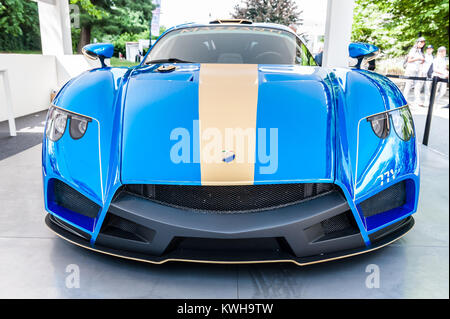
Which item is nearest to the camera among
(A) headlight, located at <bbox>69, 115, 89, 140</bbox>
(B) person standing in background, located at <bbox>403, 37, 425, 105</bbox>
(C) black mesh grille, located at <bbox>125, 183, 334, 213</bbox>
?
(C) black mesh grille, located at <bbox>125, 183, 334, 213</bbox>

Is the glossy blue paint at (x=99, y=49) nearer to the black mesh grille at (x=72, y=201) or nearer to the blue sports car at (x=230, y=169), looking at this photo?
the blue sports car at (x=230, y=169)

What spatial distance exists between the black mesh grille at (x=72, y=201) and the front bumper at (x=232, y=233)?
4.3 inches

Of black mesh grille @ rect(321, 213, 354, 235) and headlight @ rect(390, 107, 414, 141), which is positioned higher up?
headlight @ rect(390, 107, 414, 141)

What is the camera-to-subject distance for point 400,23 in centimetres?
1709

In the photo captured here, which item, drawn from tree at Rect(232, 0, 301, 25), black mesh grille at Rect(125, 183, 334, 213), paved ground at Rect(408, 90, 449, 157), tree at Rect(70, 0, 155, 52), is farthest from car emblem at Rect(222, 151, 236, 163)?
tree at Rect(232, 0, 301, 25)

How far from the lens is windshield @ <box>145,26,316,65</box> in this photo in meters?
2.55

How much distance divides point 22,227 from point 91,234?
806 millimetres

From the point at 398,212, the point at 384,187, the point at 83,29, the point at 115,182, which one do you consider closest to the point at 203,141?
the point at 115,182

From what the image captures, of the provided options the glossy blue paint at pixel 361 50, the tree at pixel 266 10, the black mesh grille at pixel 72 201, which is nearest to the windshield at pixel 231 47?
the glossy blue paint at pixel 361 50

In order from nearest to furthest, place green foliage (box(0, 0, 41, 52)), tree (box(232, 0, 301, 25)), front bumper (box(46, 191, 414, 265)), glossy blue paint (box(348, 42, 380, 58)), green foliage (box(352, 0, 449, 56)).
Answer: front bumper (box(46, 191, 414, 265)) → glossy blue paint (box(348, 42, 380, 58)) → green foliage (box(0, 0, 41, 52)) → green foliage (box(352, 0, 449, 56)) → tree (box(232, 0, 301, 25))

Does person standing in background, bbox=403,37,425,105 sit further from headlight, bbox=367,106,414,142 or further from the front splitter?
the front splitter

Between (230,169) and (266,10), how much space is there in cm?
2592

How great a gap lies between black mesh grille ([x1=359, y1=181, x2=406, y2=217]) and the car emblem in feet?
1.81

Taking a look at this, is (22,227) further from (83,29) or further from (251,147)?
(83,29)
